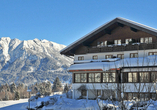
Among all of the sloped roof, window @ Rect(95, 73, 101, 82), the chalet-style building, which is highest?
the sloped roof

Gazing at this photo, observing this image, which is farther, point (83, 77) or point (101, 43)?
point (101, 43)

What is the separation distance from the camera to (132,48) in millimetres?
30531

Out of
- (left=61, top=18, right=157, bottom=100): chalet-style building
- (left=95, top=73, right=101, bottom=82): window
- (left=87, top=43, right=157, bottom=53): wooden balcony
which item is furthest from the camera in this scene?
(left=95, top=73, right=101, bottom=82): window

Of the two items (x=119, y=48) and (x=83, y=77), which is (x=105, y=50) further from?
(x=83, y=77)

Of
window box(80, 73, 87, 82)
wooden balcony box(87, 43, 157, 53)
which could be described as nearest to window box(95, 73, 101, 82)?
window box(80, 73, 87, 82)

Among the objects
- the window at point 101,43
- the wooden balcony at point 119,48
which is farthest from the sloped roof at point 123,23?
the window at point 101,43

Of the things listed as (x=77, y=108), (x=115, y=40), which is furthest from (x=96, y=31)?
(x=77, y=108)

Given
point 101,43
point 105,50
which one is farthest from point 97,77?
point 101,43

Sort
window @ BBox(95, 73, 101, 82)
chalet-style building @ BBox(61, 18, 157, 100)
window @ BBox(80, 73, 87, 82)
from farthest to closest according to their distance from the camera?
window @ BBox(80, 73, 87, 82)
window @ BBox(95, 73, 101, 82)
chalet-style building @ BBox(61, 18, 157, 100)

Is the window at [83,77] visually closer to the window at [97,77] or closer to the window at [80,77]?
the window at [80,77]

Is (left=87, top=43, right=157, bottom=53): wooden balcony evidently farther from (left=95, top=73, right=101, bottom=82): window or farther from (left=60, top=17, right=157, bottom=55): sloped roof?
(left=95, top=73, right=101, bottom=82): window

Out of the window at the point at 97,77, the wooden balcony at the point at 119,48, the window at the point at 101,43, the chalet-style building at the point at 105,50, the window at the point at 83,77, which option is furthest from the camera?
the window at the point at 101,43

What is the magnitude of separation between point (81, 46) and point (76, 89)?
20.7ft

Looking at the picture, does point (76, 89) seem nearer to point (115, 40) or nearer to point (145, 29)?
point (115, 40)
